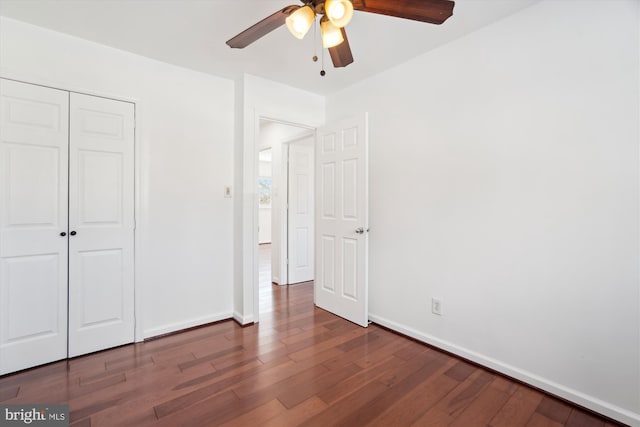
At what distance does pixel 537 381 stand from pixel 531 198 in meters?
1.19

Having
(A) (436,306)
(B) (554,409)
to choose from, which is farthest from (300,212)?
(B) (554,409)

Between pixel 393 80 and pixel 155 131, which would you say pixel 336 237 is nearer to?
pixel 393 80

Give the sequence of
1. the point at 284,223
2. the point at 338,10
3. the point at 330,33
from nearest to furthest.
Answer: the point at 338,10, the point at 330,33, the point at 284,223

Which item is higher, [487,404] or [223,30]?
[223,30]

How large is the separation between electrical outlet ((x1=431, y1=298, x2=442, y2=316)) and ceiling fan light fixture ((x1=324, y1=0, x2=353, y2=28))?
2152 mm

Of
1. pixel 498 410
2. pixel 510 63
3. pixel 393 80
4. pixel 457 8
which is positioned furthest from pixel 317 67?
pixel 498 410

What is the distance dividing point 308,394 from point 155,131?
248cm

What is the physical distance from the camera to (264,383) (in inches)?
77.5

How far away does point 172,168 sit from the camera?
275 cm

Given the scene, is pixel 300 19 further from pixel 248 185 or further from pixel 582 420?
pixel 582 420

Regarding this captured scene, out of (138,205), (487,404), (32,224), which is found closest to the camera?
(487,404)

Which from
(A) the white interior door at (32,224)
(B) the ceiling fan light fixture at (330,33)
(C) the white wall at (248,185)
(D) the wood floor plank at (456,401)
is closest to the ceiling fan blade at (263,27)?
(B) the ceiling fan light fixture at (330,33)

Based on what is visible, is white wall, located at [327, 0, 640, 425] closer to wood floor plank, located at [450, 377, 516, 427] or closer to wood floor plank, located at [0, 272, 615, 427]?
wood floor plank, located at [450, 377, 516, 427]

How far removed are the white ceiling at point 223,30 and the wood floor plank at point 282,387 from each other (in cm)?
248
